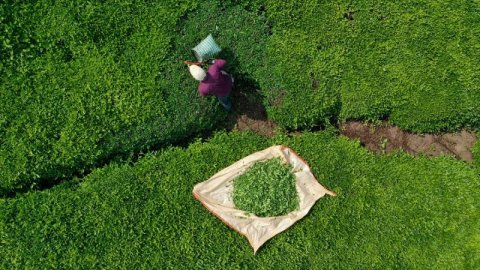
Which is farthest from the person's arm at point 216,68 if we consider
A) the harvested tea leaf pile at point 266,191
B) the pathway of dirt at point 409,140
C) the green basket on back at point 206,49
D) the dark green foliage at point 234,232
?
the pathway of dirt at point 409,140

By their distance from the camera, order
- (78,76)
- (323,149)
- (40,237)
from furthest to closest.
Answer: (323,149) < (78,76) < (40,237)

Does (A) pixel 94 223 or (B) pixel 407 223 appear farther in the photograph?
(B) pixel 407 223

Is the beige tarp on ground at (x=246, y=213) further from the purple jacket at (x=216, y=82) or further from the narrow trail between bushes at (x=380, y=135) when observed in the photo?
the purple jacket at (x=216, y=82)

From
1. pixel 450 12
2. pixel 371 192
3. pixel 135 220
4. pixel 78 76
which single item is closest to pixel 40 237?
pixel 135 220

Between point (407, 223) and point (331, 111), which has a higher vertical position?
point (331, 111)

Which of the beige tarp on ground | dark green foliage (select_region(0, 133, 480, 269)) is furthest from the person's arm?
the beige tarp on ground

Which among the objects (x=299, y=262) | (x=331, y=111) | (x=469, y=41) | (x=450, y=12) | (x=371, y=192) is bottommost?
(x=299, y=262)

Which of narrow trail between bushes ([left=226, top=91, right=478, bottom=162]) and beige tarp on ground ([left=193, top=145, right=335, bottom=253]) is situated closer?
beige tarp on ground ([left=193, top=145, right=335, bottom=253])

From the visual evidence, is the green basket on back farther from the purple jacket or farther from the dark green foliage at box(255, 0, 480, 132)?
the dark green foliage at box(255, 0, 480, 132)

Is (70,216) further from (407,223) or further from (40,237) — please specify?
(407,223)
